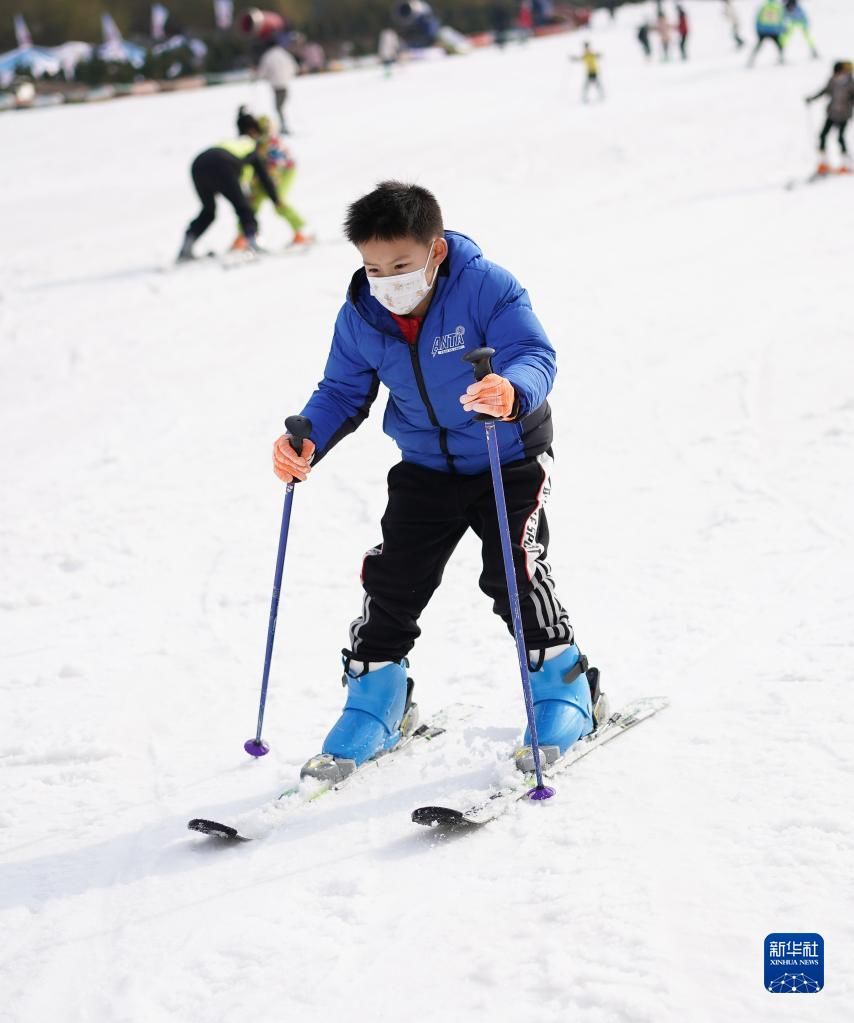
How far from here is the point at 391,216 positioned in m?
3.00


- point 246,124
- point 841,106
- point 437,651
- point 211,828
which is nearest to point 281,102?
point 246,124

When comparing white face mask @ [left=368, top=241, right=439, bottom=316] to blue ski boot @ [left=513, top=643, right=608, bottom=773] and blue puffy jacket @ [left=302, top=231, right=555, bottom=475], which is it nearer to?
blue puffy jacket @ [left=302, top=231, right=555, bottom=475]

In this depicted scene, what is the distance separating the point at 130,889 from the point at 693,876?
56.9 inches

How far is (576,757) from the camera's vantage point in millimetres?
3367

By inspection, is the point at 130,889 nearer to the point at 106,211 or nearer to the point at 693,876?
the point at 693,876

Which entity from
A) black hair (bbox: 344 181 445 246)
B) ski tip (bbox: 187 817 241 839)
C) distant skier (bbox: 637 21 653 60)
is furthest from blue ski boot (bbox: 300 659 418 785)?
distant skier (bbox: 637 21 653 60)

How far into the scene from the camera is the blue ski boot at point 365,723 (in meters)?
3.40

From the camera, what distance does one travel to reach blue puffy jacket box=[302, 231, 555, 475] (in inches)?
123

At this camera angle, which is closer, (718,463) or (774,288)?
(718,463)

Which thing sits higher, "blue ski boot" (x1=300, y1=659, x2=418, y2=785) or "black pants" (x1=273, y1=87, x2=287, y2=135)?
"black pants" (x1=273, y1=87, x2=287, y2=135)

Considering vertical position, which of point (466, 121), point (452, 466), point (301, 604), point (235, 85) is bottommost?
point (301, 604)

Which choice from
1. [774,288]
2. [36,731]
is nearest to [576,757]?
[36,731]

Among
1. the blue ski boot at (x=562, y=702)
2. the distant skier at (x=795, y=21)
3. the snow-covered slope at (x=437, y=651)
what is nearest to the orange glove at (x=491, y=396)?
the blue ski boot at (x=562, y=702)

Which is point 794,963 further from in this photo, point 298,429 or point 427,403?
point 298,429
